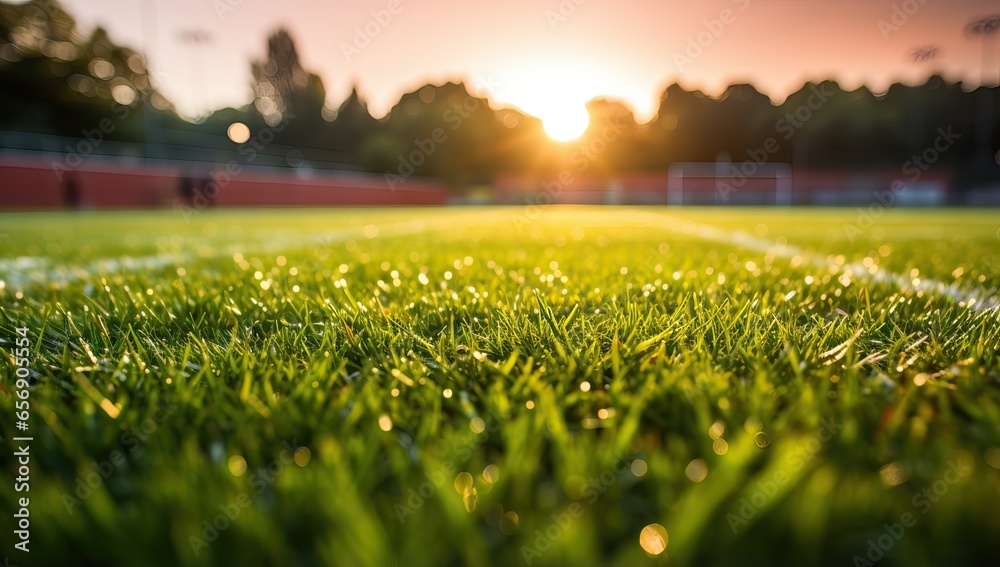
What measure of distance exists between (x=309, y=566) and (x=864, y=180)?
53407 mm

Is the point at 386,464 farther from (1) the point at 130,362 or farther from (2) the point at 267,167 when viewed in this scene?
(2) the point at 267,167

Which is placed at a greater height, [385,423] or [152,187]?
[152,187]

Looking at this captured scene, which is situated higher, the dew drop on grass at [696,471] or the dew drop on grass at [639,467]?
the dew drop on grass at [696,471]

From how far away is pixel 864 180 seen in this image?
4384 centimetres

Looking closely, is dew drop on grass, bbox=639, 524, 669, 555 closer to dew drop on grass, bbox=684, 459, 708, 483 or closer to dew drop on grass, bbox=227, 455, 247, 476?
dew drop on grass, bbox=684, 459, 708, 483

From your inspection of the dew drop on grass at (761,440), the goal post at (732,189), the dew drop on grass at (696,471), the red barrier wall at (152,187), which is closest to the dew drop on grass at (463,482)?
the dew drop on grass at (696,471)

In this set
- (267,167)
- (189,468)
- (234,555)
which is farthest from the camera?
(267,167)

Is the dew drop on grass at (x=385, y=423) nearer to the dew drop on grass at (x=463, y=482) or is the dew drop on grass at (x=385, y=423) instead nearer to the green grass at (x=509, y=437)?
the green grass at (x=509, y=437)

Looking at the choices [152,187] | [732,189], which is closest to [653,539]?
[152,187]

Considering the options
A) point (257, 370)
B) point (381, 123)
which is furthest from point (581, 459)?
point (381, 123)

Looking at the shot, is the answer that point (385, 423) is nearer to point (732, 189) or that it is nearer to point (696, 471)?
point (696, 471)

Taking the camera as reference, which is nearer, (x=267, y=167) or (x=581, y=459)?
(x=581, y=459)

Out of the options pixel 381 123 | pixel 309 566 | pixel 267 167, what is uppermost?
pixel 381 123

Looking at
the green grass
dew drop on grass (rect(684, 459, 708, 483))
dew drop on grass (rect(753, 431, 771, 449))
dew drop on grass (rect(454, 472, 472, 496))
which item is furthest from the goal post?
dew drop on grass (rect(454, 472, 472, 496))
